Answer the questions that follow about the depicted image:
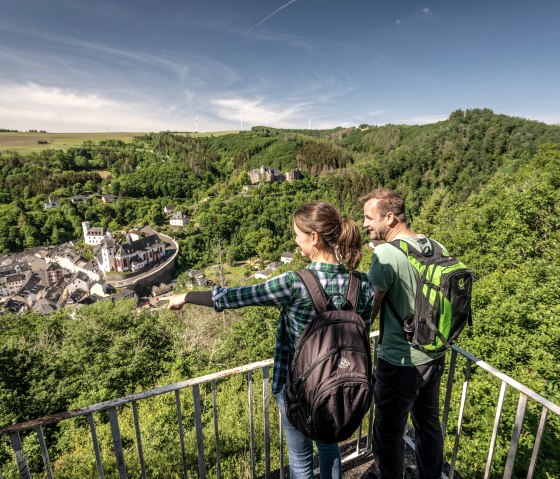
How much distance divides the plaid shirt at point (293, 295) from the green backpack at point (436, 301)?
45cm

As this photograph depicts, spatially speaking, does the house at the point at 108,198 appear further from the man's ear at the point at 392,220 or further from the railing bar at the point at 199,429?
the man's ear at the point at 392,220

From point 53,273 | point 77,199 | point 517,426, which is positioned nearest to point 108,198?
point 77,199

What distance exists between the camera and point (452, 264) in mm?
2102

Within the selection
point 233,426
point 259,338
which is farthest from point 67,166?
point 233,426

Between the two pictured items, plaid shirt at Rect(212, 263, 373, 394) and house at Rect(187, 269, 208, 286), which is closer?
plaid shirt at Rect(212, 263, 373, 394)

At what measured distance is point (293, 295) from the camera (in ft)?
5.60

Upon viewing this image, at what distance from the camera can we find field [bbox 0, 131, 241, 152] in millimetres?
110106

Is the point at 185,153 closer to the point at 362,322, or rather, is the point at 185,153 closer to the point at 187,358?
the point at 187,358

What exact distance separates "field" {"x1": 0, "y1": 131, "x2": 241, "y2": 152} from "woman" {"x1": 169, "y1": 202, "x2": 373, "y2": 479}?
138 metres

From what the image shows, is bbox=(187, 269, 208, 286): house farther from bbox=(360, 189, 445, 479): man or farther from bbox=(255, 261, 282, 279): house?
bbox=(360, 189, 445, 479): man

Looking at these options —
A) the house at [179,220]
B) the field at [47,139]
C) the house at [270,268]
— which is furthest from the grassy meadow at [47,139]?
the house at [270,268]

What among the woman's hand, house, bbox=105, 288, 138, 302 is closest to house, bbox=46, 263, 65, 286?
house, bbox=105, 288, 138, 302

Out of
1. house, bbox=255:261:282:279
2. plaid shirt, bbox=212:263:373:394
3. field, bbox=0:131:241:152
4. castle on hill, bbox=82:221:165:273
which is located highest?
field, bbox=0:131:241:152

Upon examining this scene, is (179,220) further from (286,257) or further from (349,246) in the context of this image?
(349,246)
